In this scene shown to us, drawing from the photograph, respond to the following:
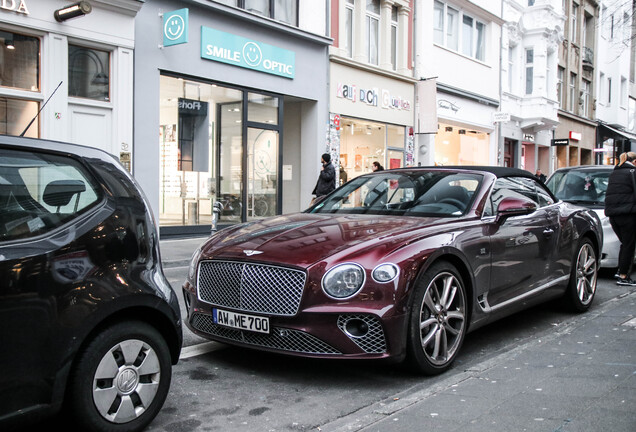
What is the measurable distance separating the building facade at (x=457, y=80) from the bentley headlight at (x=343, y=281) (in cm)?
1800

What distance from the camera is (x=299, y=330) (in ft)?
13.3

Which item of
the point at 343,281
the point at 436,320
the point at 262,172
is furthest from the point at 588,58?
the point at 343,281

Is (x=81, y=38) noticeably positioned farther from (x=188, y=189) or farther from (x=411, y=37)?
(x=411, y=37)

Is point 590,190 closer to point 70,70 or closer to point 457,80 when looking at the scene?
point 70,70

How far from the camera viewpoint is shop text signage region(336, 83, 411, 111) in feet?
62.0

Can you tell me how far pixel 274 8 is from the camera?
1666cm

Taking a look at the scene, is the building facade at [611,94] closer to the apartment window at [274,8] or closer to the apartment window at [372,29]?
the apartment window at [372,29]

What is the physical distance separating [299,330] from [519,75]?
2771 centimetres

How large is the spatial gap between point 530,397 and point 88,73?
10852 millimetres

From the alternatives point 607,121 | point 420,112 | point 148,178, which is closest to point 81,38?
point 148,178

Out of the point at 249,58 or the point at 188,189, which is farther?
the point at 249,58

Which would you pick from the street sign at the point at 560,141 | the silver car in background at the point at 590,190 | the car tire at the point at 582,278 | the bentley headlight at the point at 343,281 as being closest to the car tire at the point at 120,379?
the bentley headlight at the point at 343,281

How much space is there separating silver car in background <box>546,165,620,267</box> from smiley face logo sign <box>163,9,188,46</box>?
770 centimetres

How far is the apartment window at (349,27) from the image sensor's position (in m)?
19.2
